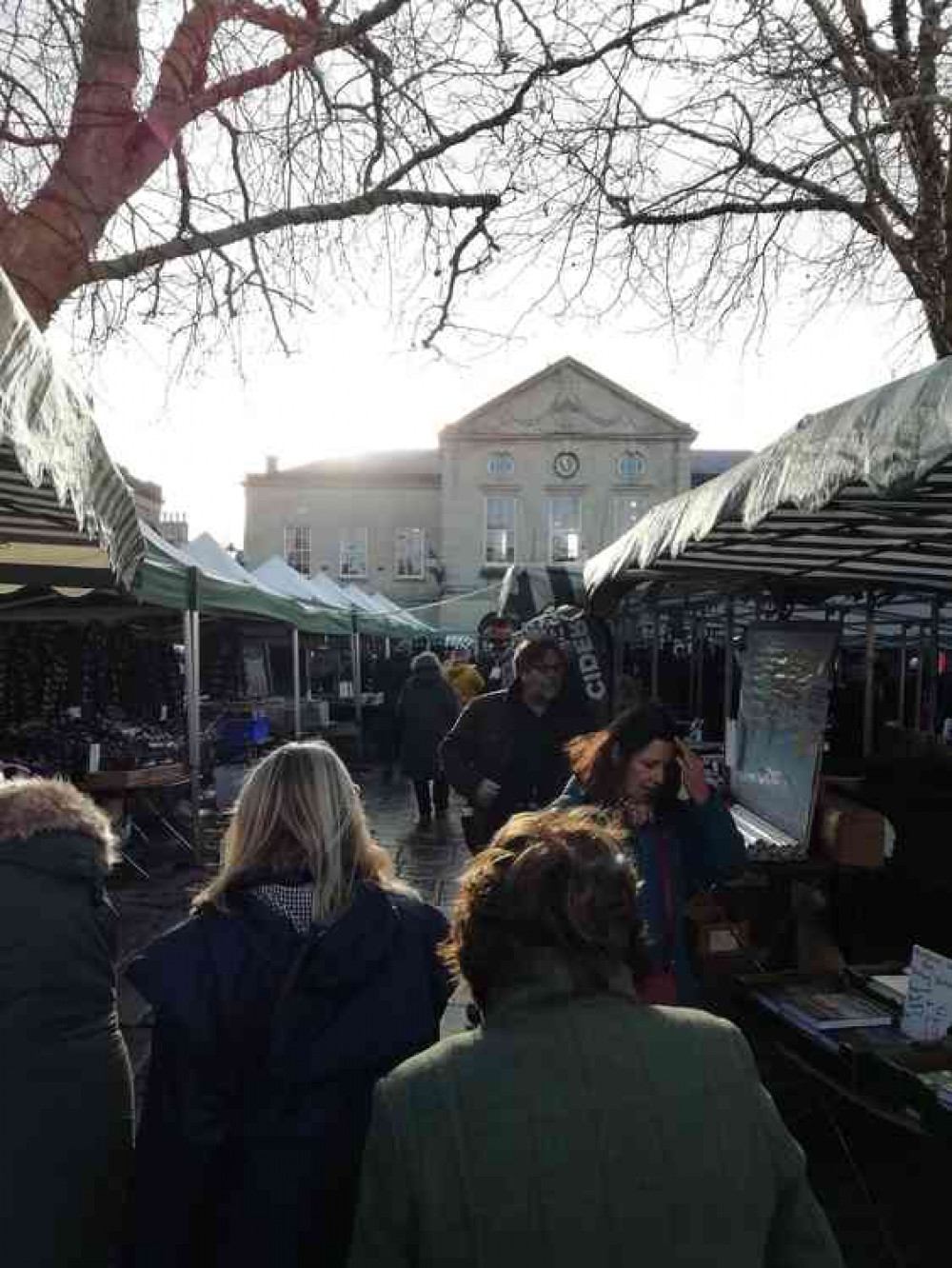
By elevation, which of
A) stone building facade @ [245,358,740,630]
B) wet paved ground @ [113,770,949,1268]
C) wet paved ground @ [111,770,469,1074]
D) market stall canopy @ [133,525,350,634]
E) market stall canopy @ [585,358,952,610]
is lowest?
wet paved ground @ [111,770,469,1074]

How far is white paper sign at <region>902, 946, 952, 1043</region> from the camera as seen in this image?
3.01 meters

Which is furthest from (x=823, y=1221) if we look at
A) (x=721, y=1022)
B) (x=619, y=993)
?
(x=619, y=993)

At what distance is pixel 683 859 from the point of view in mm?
3207

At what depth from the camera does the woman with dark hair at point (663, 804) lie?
3107 millimetres

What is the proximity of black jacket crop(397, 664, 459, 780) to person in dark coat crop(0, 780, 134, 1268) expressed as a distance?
7.98 m

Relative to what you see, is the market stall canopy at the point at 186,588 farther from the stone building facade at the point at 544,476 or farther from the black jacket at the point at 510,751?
the stone building facade at the point at 544,476

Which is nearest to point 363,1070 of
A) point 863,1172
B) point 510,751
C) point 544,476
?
point 863,1172

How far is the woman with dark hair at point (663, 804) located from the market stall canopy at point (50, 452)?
1657 mm

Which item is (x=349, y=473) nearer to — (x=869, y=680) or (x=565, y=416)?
(x=565, y=416)

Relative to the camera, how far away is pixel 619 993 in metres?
1.43

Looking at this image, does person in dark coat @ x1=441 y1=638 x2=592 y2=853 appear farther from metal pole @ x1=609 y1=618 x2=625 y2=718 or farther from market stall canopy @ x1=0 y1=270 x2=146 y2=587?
metal pole @ x1=609 y1=618 x2=625 y2=718

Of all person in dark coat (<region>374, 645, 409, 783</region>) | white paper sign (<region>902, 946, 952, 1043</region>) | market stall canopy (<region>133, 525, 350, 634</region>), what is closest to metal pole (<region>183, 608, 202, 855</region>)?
market stall canopy (<region>133, 525, 350, 634</region>)

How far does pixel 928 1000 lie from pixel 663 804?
996 millimetres

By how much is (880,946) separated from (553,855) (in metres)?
3.89
